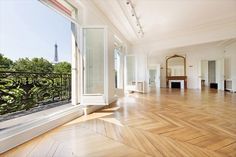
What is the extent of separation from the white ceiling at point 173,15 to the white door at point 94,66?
3.18ft

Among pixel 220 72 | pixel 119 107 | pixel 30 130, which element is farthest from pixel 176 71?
pixel 30 130

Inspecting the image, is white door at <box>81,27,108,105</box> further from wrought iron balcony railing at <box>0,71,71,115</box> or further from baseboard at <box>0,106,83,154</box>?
wrought iron balcony railing at <box>0,71,71,115</box>

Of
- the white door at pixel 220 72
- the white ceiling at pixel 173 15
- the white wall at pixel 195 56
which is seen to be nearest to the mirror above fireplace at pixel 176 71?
the white wall at pixel 195 56

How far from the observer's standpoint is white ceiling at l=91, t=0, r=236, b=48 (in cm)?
417

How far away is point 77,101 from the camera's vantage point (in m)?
3.51

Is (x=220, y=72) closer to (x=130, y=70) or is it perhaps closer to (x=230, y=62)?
(x=230, y=62)

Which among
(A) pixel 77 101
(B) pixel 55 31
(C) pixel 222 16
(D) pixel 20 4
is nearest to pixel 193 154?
(A) pixel 77 101

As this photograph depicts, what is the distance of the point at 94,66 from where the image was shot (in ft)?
12.7

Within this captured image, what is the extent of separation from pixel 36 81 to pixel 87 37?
64.1 inches

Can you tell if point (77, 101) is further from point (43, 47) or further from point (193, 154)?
point (193, 154)

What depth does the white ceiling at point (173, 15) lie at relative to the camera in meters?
4.17

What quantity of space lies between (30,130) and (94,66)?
6.93ft

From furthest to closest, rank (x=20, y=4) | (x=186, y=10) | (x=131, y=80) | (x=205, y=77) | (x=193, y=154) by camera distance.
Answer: (x=205, y=77) < (x=131, y=80) < (x=186, y=10) < (x=20, y=4) < (x=193, y=154)

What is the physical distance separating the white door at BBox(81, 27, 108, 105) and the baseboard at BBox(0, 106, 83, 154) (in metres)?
0.67
